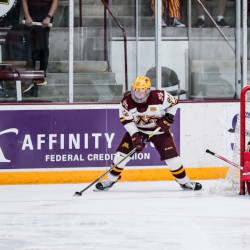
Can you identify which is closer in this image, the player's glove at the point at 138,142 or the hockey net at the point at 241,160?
the hockey net at the point at 241,160

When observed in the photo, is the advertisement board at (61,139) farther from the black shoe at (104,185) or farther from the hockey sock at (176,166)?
the hockey sock at (176,166)

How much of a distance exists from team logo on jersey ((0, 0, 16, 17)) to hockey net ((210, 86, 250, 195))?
2.37 metres

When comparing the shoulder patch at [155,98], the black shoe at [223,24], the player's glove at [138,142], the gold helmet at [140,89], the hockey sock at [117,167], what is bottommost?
the hockey sock at [117,167]

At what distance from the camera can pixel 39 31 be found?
7383mm

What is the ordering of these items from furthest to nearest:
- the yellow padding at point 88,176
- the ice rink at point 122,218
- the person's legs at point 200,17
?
1. the person's legs at point 200,17
2. the yellow padding at point 88,176
3. the ice rink at point 122,218

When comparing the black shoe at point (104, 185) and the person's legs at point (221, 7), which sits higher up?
the person's legs at point (221, 7)

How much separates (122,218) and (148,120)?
149 centimetres

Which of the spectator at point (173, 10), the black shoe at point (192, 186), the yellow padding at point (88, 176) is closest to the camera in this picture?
the black shoe at point (192, 186)

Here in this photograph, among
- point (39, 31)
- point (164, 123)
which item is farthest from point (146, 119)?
point (39, 31)

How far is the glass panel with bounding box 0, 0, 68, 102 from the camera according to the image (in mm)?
7266

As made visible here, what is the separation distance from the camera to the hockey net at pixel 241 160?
6.20m

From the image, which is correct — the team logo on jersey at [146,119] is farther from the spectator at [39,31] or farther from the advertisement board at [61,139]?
the spectator at [39,31]

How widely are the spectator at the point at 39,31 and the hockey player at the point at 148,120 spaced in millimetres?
1218

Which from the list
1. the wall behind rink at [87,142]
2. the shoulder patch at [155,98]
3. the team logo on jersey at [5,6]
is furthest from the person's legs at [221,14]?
the team logo on jersey at [5,6]
